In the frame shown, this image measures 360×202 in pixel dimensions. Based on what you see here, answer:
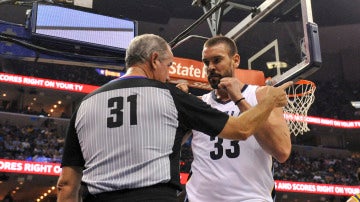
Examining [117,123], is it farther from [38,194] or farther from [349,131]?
[349,131]

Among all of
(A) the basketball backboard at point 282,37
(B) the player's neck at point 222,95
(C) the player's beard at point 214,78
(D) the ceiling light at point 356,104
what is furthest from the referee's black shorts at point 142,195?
(D) the ceiling light at point 356,104

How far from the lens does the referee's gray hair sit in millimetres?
2371

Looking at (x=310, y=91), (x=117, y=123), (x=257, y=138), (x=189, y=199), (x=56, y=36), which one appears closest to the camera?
(x=117, y=123)

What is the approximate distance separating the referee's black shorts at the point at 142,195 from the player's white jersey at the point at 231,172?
2.94 feet

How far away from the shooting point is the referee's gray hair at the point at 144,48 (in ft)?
7.78

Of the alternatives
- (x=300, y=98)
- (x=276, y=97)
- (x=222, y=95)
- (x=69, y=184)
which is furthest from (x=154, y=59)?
(x=300, y=98)

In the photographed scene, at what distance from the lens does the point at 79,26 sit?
5.12 metres

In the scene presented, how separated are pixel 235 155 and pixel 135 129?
1.10 metres

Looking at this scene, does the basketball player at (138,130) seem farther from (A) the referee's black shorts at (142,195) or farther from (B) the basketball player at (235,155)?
(B) the basketball player at (235,155)

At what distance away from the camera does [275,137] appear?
2863 millimetres

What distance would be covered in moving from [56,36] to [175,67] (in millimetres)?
1715

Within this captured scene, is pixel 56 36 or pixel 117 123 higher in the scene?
pixel 56 36

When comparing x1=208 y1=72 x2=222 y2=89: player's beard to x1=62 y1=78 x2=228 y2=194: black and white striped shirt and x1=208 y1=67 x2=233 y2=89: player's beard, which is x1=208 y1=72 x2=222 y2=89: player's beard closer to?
x1=208 y1=67 x2=233 y2=89: player's beard

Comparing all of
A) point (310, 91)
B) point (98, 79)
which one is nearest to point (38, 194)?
point (98, 79)
